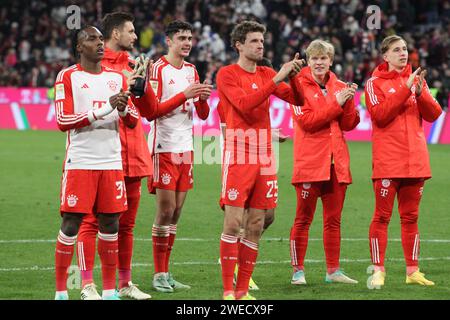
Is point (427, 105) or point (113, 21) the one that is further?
point (427, 105)

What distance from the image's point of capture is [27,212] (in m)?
13.1

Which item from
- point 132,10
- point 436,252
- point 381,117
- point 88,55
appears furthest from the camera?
point 132,10

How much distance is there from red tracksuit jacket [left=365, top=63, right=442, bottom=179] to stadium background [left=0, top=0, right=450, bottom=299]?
1046mm

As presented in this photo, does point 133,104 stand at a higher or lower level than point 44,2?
lower

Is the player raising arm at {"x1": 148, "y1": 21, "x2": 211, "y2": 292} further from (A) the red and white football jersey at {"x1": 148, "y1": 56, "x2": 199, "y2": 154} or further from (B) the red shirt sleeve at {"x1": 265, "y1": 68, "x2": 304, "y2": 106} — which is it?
(B) the red shirt sleeve at {"x1": 265, "y1": 68, "x2": 304, "y2": 106}

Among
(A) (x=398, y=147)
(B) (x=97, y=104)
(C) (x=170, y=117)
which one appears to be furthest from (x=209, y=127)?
(B) (x=97, y=104)

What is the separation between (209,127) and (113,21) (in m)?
17.7

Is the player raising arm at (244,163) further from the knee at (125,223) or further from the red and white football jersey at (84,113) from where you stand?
the knee at (125,223)

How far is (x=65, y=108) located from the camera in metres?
7.06

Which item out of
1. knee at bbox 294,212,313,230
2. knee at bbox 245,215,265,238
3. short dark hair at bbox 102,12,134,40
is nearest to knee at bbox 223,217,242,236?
knee at bbox 245,215,265,238

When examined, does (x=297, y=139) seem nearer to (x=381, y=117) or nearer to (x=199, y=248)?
(x=381, y=117)

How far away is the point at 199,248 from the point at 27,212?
3.68 metres

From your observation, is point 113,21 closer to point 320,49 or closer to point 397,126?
point 320,49
